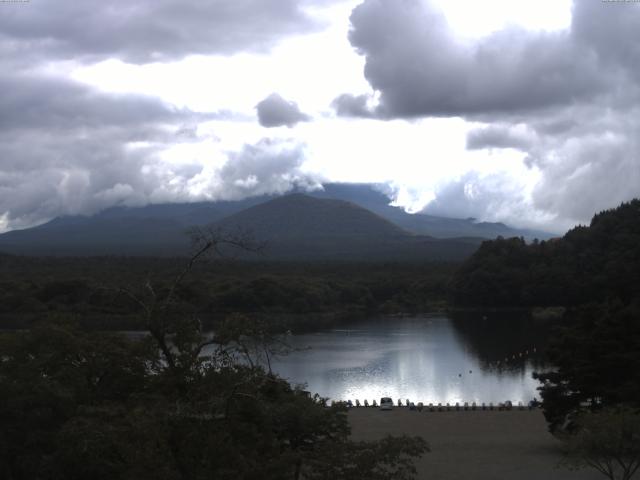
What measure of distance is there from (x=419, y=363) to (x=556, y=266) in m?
28.0

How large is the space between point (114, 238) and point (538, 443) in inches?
5681

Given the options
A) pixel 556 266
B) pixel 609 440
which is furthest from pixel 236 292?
pixel 609 440

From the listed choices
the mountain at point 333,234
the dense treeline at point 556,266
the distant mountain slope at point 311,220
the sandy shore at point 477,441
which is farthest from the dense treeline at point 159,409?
the distant mountain slope at point 311,220

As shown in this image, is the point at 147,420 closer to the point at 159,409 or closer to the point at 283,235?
the point at 159,409

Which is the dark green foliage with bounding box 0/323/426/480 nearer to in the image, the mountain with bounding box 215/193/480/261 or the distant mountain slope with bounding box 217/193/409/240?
the mountain with bounding box 215/193/480/261

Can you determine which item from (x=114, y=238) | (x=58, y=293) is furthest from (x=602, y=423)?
(x=114, y=238)

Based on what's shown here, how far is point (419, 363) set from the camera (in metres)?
35.5

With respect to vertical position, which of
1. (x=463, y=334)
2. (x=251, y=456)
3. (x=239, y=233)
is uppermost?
(x=239, y=233)

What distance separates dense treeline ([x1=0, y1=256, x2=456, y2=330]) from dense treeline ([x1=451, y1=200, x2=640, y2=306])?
3.83 m

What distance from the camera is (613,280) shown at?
47.7 metres

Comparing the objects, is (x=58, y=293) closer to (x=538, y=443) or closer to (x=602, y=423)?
(x=538, y=443)

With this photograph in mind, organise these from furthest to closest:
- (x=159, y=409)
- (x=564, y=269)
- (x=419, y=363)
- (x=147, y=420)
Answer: (x=564, y=269), (x=419, y=363), (x=159, y=409), (x=147, y=420)

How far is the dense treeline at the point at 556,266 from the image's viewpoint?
181ft

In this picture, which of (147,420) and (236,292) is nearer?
(147,420)
